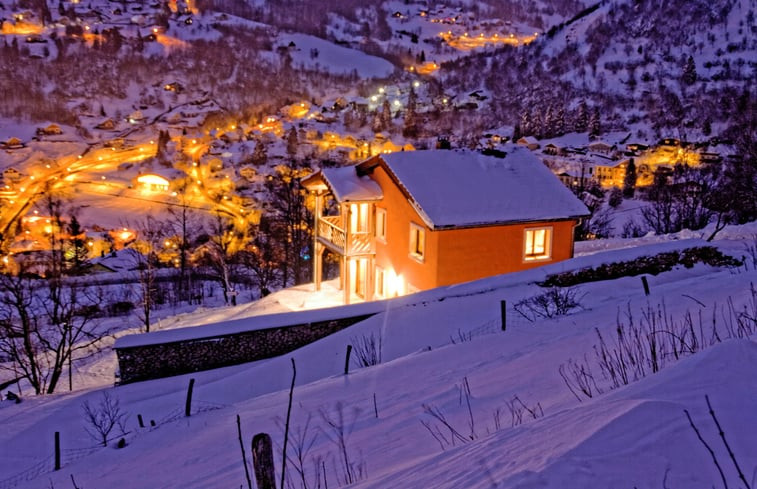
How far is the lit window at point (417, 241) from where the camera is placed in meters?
17.6

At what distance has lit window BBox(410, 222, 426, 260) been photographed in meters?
17.6

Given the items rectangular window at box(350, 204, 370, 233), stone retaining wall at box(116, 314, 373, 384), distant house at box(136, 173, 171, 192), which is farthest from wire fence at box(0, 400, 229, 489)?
distant house at box(136, 173, 171, 192)

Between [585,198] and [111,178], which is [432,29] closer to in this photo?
[111,178]

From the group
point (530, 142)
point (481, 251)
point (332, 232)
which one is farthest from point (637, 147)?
point (481, 251)

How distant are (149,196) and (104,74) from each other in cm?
7594

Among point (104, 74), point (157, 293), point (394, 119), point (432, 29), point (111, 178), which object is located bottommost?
point (157, 293)

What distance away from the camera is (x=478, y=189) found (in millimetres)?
17734

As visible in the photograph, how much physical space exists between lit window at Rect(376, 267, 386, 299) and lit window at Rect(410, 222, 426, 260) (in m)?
2.55

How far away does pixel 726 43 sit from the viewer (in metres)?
93.2

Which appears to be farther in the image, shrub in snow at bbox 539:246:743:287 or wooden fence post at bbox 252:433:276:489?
shrub in snow at bbox 539:246:743:287

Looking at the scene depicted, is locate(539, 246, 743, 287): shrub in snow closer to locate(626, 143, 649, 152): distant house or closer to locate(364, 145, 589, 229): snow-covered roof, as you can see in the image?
locate(364, 145, 589, 229): snow-covered roof

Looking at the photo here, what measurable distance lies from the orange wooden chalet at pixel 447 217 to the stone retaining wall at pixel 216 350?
4.36 meters

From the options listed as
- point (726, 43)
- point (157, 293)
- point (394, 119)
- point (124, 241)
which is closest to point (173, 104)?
point (394, 119)

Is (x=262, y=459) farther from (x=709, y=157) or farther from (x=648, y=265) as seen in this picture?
(x=709, y=157)
